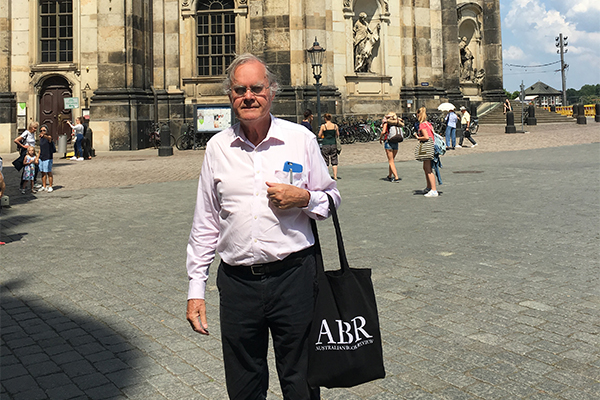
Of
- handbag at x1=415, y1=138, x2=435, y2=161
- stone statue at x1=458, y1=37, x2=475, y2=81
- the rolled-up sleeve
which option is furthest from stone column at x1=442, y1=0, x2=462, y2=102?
the rolled-up sleeve

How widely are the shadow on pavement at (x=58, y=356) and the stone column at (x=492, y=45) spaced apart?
40.7 m

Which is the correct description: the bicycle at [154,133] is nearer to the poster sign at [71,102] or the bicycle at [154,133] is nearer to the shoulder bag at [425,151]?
the poster sign at [71,102]

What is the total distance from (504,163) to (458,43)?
22.9 m

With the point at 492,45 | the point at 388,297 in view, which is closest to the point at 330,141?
the point at 388,297

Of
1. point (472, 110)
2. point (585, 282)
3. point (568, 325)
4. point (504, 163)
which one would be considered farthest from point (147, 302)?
point (472, 110)

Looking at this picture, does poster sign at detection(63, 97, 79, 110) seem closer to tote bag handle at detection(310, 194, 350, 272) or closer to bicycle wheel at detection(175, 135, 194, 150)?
bicycle wheel at detection(175, 135, 194, 150)

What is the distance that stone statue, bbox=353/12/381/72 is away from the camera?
30.6m

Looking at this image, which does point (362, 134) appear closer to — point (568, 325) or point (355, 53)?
point (355, 53)

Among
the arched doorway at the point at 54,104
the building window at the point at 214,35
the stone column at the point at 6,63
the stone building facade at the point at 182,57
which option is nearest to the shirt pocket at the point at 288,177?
the stone building facade at the point at 182,57

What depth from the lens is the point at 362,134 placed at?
29.9 meters

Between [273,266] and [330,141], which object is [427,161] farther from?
[273,266]

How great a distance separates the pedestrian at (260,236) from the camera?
2809mm

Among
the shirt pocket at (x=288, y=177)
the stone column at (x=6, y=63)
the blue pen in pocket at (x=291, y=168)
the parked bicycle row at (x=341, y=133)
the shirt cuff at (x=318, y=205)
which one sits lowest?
the shirt cuff at (x=318, y=205)

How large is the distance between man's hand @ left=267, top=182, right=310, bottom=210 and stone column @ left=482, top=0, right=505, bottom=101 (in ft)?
140
